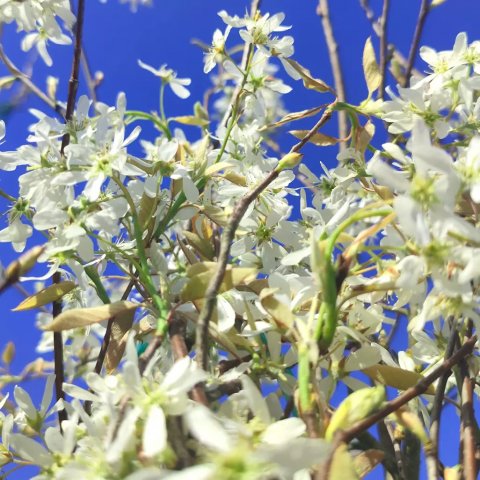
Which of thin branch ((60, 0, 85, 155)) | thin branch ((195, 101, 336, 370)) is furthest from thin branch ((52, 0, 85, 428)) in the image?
thin branch ((195, 101, 336, 370))

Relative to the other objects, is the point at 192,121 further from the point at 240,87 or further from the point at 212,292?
the point at 212,292

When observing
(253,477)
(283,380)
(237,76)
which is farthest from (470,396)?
(237,76)

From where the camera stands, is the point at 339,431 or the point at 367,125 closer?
the point at 339,431

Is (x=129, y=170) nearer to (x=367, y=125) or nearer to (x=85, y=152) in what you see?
(x=85, y=152)

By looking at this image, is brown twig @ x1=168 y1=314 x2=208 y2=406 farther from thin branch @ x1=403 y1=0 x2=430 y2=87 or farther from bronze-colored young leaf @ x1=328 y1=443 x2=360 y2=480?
thin branch @ x1=403 y1=0 x2=430 y2=87

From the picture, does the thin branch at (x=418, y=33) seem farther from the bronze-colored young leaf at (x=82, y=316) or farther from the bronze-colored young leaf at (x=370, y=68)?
the bronze-colored young leaf at (x=82, y=316)

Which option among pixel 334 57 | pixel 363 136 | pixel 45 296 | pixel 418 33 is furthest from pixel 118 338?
pixel 334 57
